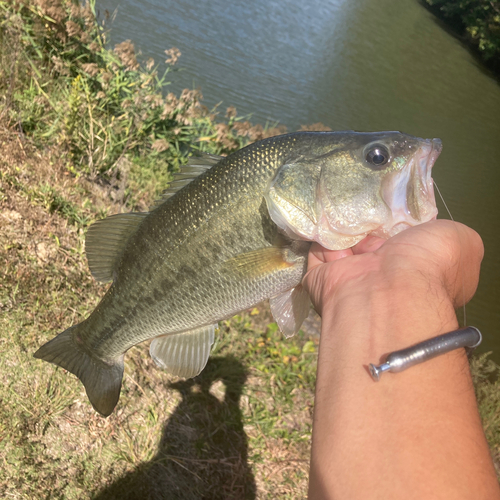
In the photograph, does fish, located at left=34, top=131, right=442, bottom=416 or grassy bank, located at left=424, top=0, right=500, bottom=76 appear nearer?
fish, located at left=34, top=131, right=442, bottom=416

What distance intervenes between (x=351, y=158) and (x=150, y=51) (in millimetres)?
7347

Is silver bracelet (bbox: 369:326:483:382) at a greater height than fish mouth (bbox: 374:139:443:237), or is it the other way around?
fish mouth (bbox: 374:139:443:237)

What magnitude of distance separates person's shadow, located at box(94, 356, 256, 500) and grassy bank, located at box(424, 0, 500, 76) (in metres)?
23.8

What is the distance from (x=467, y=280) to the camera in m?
1.88

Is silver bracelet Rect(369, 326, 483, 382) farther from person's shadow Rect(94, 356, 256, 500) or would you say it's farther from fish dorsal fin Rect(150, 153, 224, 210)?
person's shadow Rect(94, 356, 256, 500)

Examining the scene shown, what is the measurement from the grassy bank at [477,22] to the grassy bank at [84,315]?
2234 cm

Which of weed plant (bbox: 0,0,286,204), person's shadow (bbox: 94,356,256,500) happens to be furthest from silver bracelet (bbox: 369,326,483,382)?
weed plant (bbox: 0,0,286,204)

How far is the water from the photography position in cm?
827

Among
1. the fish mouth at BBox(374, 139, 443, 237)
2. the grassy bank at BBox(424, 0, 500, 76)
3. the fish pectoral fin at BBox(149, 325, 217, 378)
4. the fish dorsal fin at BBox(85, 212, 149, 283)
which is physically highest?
the grassy bank at BBox(424, 0, 500, 76)

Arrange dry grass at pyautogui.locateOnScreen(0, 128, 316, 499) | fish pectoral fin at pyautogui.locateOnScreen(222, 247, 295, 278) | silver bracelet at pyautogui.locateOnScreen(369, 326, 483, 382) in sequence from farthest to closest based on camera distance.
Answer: dry grass at pyautogui.locateOnScreen(0, 128, 316, 499) → fish pectoral fin at pyautogui.locateOnScreen(222, 247, 295, 278) → silver bracelet at pyautogui.locateOnScreen(369, 326, 483, 382)

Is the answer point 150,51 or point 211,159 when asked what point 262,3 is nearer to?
point 150,51

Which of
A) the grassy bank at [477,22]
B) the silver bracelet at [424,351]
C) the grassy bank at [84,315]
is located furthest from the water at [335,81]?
the silver bracelet at [424,351]

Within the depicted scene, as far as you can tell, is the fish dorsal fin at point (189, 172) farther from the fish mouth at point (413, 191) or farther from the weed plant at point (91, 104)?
the weed plant at point (91, 104)

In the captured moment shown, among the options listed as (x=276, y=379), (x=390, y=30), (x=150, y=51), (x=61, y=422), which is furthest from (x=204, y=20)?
(x=390, y=30)
